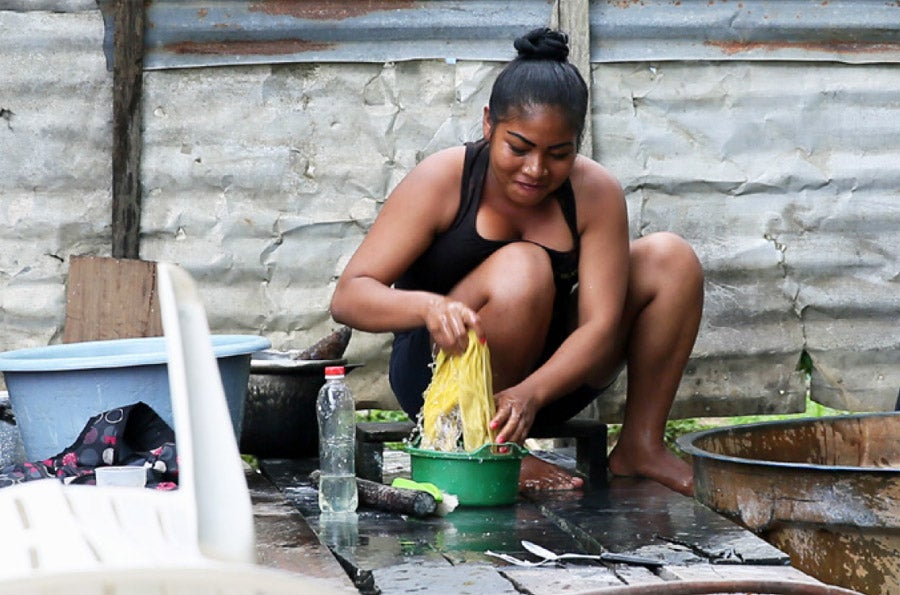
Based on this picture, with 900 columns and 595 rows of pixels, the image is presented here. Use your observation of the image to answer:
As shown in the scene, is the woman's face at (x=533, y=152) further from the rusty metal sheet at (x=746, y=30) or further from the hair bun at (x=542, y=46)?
the rusty metal sheet at (x=746, y=30)

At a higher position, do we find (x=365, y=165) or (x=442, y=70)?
(x=442, y=70)

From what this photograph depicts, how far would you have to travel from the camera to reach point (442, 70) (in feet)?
17.1

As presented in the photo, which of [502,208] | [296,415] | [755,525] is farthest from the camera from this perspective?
[296,415]

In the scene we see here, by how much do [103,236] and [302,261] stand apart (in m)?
0.79

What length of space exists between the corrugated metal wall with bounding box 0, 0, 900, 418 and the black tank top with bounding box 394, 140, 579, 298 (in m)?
1.32

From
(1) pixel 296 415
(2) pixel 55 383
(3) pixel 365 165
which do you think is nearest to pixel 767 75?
(3) pixel 365 165

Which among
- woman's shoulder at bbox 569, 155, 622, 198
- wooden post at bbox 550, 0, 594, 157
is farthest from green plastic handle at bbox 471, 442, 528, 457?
wooden post at bbox 550, 0, 594, 157

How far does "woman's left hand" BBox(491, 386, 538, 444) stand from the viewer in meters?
3.49

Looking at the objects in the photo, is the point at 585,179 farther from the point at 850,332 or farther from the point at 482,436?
the point at 850,332

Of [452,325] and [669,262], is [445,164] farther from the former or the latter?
[669,262]

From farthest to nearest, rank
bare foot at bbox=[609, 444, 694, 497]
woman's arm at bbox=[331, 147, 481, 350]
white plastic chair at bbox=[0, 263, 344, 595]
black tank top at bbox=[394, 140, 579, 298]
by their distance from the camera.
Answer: bare foot at bbox=[609, 444, 694, 497]
black tank top at bbox=[394, 140, 579, 298]
woman's arm at bbox=[331, 147, 481, 350]
white plastic chair at bbox=[0, 263, 344, 595]

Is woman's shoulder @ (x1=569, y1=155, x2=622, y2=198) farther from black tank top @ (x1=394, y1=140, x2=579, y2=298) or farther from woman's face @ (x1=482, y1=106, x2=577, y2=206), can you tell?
woman's face @ (x1=482, y1=106, x2=577, y2=206)

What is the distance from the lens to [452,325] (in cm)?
344

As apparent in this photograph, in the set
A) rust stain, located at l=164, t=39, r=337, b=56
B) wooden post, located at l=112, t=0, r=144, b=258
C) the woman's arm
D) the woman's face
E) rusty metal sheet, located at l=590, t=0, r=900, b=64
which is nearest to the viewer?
the woman's face
